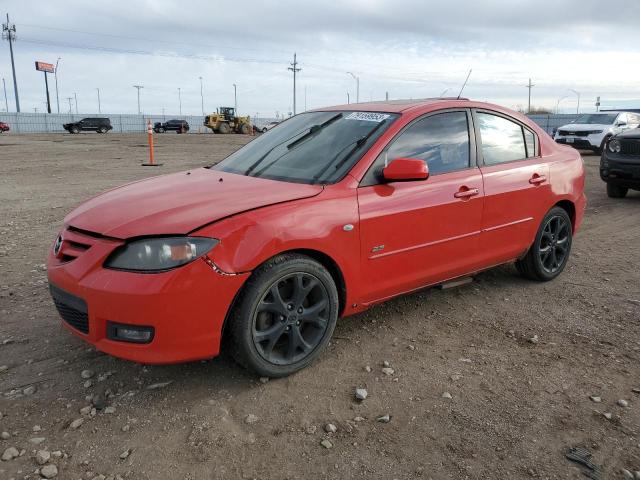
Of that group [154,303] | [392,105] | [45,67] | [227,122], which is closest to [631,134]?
[392,105]

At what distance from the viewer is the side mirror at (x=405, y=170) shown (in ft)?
10.6

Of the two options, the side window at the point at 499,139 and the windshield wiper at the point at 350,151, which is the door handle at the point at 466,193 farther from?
the windshield wiper at the point at 350,151

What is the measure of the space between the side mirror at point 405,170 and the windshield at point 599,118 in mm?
19093

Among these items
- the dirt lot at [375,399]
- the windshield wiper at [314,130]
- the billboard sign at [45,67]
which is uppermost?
the billboard sign at [45,67]

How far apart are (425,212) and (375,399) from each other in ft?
4.30

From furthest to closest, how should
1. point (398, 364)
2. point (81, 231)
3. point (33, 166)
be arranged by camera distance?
point (33, 166) < point (398, 364) < point (81, 231)

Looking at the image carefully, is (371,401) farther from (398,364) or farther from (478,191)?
(478,191)

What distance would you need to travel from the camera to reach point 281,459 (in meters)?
2.40

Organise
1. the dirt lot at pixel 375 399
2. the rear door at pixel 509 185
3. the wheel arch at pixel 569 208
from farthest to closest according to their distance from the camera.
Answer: the wheel arch at pixel 569 208 → the rear door at pixel 509 185 → the dirt lot at pixel 375 399

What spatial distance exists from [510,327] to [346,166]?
1719mm

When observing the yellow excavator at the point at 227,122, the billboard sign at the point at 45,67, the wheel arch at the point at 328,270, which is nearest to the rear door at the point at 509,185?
the wheel arch at the point at 328,270

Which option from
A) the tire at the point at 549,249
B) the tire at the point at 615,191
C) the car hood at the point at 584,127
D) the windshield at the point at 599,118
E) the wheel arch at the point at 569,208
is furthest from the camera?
the windshield at the point at 599,118

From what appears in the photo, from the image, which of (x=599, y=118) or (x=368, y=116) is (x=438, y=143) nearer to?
(x=368, y=116)

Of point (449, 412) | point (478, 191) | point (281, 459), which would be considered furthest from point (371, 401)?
point (478, 191)
